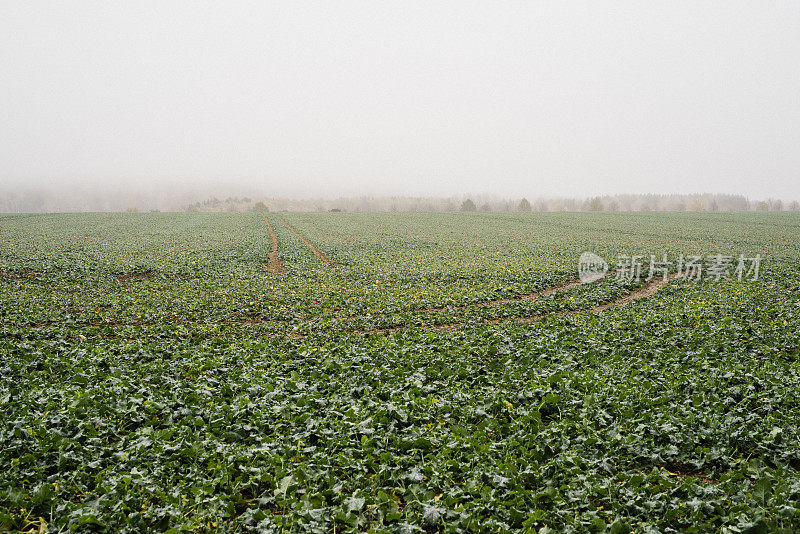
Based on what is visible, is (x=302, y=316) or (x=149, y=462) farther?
(x=302, y=316)

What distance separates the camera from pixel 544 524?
17.0ft

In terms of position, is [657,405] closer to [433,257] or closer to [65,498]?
[65,498]

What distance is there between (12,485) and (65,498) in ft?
2.66

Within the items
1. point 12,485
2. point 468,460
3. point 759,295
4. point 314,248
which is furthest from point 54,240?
point 759,295

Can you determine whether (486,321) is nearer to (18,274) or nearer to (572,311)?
(572,311)
